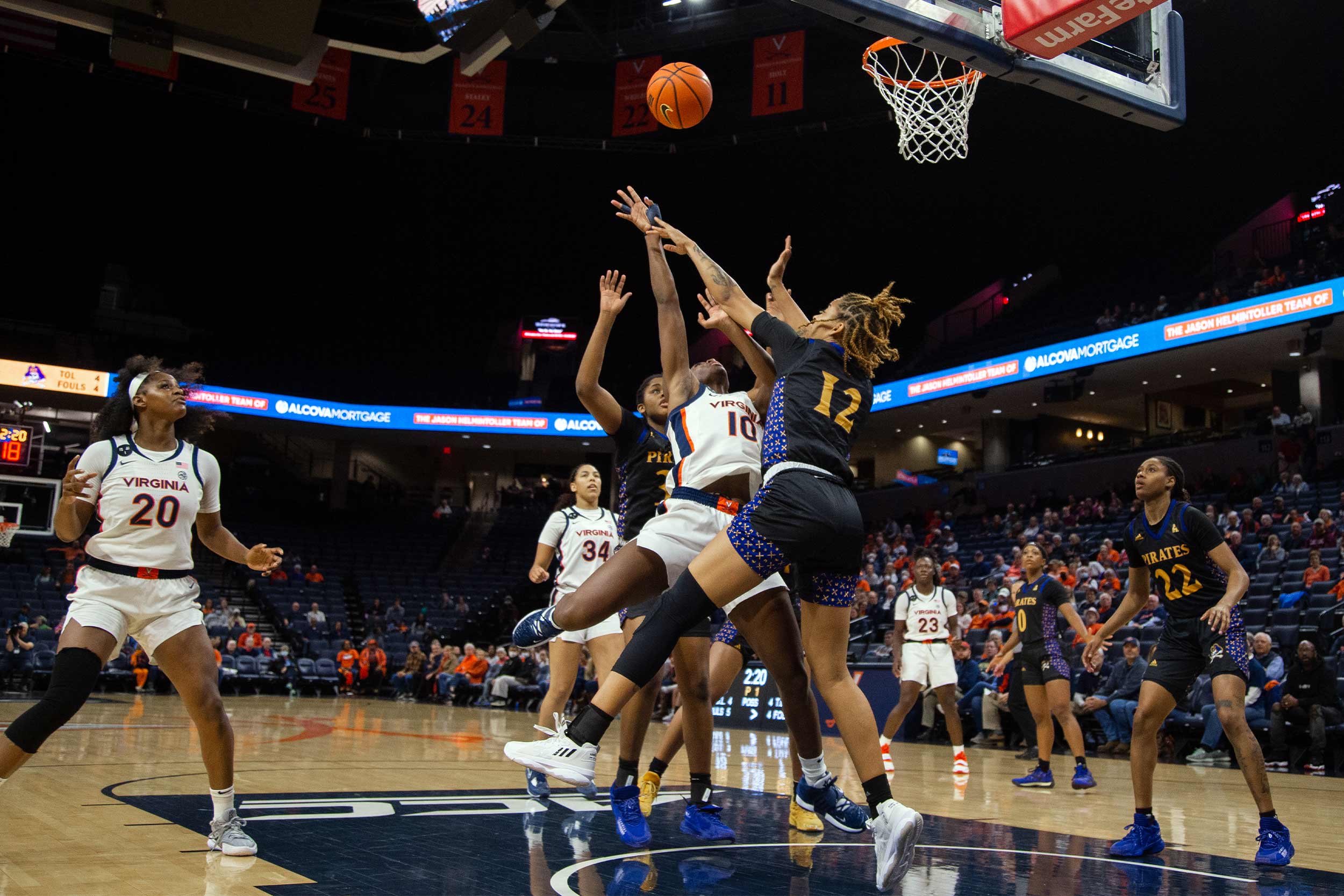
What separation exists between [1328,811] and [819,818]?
14.2 feet

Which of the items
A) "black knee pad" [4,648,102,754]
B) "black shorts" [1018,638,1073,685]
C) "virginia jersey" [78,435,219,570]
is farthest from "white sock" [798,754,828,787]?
"black shorts" [1018,638,1073,685]

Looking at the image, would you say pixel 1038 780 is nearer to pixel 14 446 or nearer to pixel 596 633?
pixel 596 633

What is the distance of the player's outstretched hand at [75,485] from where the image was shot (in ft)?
14.0

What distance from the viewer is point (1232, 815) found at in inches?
265

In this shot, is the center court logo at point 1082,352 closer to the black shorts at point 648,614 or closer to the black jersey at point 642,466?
the black shorts at point 648,614

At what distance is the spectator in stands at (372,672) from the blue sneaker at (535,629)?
19.4 metres

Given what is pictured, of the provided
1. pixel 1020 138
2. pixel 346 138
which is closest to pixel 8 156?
pixel 346 138

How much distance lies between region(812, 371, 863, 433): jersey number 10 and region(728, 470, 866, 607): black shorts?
258 mm

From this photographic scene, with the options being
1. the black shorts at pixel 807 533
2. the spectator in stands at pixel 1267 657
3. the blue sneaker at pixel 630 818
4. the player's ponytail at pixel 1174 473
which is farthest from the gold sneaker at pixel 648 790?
the spectator in stands at pixel 1267 657

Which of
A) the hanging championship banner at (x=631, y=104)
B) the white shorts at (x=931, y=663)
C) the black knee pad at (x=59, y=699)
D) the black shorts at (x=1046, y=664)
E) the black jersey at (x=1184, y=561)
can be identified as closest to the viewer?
the black knee pad at (x=59, y=699)

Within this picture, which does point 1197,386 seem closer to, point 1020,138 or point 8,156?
point 1020,138

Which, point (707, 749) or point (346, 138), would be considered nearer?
point (707, 749)

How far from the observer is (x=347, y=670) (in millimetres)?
22969

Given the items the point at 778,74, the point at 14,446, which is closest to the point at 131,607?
the point at 778,74
